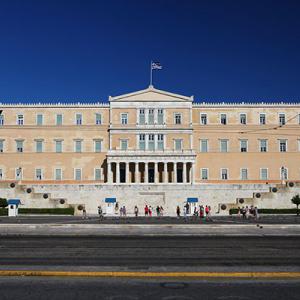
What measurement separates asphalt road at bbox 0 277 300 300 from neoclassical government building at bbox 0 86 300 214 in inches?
2166

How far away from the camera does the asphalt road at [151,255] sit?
504 inches

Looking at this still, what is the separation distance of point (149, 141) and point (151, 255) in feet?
174

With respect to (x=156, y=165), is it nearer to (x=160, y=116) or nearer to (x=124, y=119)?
(x=160, y=116)

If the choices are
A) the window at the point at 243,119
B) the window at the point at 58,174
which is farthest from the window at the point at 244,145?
the window at the point at 58,174

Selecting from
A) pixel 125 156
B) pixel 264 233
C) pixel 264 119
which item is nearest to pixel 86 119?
pixel 125 156

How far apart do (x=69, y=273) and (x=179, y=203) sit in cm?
4432

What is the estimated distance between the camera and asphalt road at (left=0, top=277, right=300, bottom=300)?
869 cm

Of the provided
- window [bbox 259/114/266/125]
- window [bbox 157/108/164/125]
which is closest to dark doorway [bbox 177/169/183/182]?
window [bbox 157/108/164/125]

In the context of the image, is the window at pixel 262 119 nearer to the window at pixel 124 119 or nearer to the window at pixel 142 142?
the window at pixel 142 142

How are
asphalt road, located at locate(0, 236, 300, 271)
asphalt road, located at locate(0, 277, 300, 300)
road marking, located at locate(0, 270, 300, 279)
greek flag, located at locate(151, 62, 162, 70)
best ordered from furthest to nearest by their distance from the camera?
greek flag, located at locate(151, 62, 162, 70) < asphalt road, located at locate(0, 236, 300, 271) < road marking, located at locate(0, 270, 300, 279) < asphalt road, located at locate(0, 277, 300, 300)

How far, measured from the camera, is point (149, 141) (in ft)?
221

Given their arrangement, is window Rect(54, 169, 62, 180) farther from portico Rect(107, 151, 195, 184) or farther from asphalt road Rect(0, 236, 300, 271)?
asphalt road Rect(0, 236, 300, 271)

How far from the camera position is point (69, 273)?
10859 mm

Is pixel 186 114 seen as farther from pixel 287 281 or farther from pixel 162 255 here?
pixel 287 281
